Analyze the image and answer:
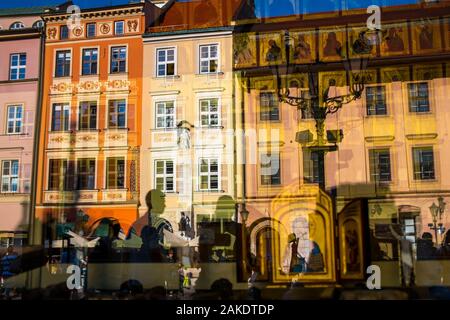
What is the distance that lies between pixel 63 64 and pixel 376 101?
2.08 m

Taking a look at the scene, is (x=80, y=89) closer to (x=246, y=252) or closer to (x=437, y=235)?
(x=246, y=252)

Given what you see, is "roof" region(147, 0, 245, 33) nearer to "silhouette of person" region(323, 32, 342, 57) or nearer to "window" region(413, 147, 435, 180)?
"silhouette of person" region(323, 32, 342, 57)

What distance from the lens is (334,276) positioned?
3.40m

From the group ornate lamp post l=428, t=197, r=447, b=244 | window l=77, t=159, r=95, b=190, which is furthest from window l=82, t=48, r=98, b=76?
ornate lamp post l=428, t=197, r=447, b=244

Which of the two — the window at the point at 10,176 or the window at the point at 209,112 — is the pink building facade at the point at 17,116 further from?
the window at the point at 209,112

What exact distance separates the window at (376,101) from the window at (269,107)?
0.58m

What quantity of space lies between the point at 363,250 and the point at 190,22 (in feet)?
6.03

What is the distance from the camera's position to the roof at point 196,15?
3.73 m

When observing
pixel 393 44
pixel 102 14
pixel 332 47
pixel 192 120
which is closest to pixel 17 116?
pixel 102 14

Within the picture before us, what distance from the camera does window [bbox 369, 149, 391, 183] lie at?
138 inches

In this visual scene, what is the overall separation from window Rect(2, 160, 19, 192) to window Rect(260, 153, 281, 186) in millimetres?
1615

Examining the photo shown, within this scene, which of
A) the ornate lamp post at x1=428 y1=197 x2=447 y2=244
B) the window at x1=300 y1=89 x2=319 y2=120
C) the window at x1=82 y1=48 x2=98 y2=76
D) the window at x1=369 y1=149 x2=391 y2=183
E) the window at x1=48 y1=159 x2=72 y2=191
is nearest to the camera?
the ornate lamp post at x1=428 y1=197 x2=447 y2=244

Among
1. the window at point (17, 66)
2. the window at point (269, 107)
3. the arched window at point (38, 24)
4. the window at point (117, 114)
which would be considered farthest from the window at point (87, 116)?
the window at point (269, 107)

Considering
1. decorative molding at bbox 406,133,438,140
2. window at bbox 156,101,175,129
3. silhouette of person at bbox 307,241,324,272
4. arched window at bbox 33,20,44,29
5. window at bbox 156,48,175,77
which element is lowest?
silhouette of person at bbox 307,241,324,272
